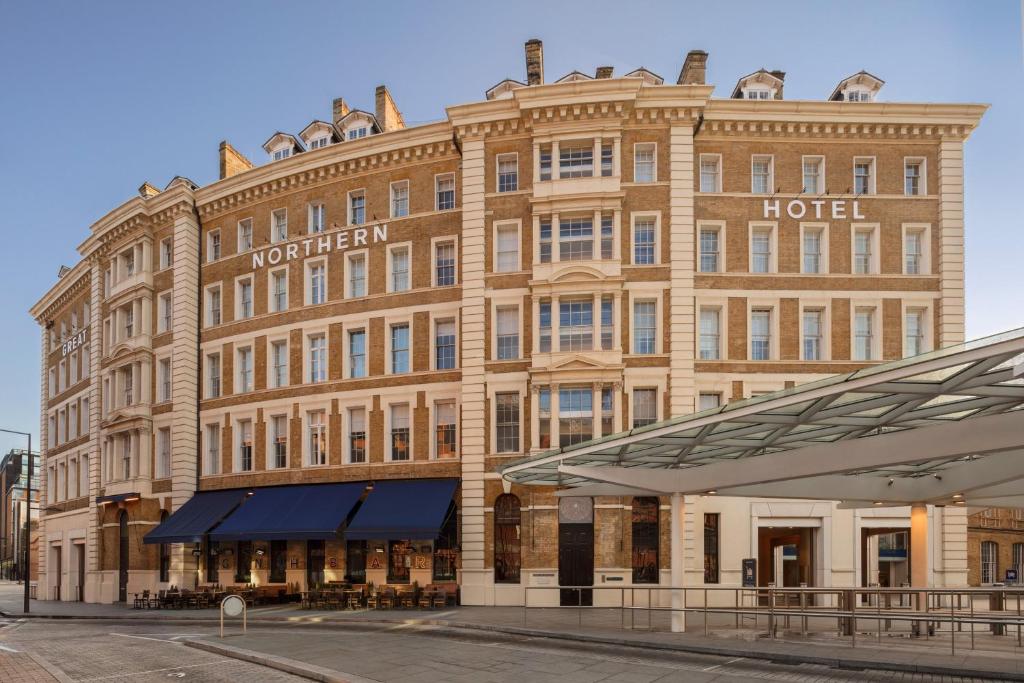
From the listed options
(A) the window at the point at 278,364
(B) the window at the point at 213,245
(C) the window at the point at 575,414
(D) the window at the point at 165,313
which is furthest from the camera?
(D) the window at the point at 165,313

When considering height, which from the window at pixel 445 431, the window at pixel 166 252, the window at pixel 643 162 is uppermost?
the window at pixel 643 162

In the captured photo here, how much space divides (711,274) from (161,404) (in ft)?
88.8

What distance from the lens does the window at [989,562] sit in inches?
1553

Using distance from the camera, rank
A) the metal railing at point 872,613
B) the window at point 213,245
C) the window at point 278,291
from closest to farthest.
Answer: the metal railing at point 872,613 < the window at point 278,291 < the window at point 213,245

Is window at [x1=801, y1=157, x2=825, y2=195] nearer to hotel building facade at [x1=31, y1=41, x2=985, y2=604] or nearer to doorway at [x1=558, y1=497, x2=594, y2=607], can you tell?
Result: hotel building facade at [x1=31, y1=41, x2=985, y2=604]

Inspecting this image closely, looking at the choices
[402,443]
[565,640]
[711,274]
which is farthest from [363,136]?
[565,640]

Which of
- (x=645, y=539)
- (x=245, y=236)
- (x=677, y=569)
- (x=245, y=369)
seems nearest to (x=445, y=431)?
(x=645, y=539)

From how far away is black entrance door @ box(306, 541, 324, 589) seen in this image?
34.5 metres

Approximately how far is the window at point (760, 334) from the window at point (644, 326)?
375 centimetres

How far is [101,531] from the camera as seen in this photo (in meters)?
43.4

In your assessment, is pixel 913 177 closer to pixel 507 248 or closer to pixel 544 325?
pixel 544 325

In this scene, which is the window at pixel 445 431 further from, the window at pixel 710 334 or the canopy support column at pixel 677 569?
the canopy support column at pixel 677 569

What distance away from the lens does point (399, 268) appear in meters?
34.9

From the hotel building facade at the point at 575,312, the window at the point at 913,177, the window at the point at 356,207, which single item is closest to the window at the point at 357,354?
the hotel building facade at the point at 575,312
